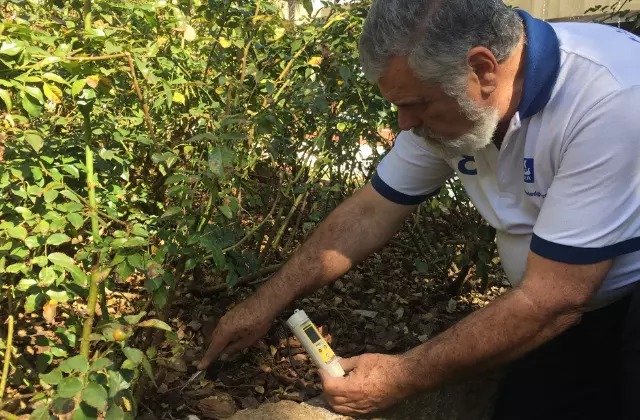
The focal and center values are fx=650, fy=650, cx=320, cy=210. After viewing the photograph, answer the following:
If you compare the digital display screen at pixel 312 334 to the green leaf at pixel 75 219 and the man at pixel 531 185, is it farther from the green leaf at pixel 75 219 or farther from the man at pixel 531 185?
the green leaf at pixel 75 219

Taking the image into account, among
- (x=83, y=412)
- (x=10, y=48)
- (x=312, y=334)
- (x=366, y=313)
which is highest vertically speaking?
(x=10, y=48)

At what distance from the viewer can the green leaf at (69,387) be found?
1.28m

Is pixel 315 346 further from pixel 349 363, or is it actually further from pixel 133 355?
pixel 133 355

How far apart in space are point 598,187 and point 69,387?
52.8 inches

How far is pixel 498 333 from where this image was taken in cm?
173

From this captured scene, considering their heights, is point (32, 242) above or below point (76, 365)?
above

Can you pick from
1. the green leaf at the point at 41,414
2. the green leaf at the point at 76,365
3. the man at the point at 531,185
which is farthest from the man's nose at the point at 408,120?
the green leaf at the point at 41,414

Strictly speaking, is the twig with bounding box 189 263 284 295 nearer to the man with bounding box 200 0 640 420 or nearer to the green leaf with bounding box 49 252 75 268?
the man with bounding box 200 0 640 420

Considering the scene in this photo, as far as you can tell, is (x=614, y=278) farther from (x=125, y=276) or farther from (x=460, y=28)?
(x=125, y=276)

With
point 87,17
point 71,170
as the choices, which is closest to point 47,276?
point 71,170

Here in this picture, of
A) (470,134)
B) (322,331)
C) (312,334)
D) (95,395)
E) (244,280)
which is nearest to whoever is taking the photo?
(95,395)

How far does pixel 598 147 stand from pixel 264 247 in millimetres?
1607

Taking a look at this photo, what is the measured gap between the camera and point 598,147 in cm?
168

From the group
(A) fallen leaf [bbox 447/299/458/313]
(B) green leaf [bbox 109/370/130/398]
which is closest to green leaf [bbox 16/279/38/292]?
(B) green leaf [bbox 109/370/130/398]
